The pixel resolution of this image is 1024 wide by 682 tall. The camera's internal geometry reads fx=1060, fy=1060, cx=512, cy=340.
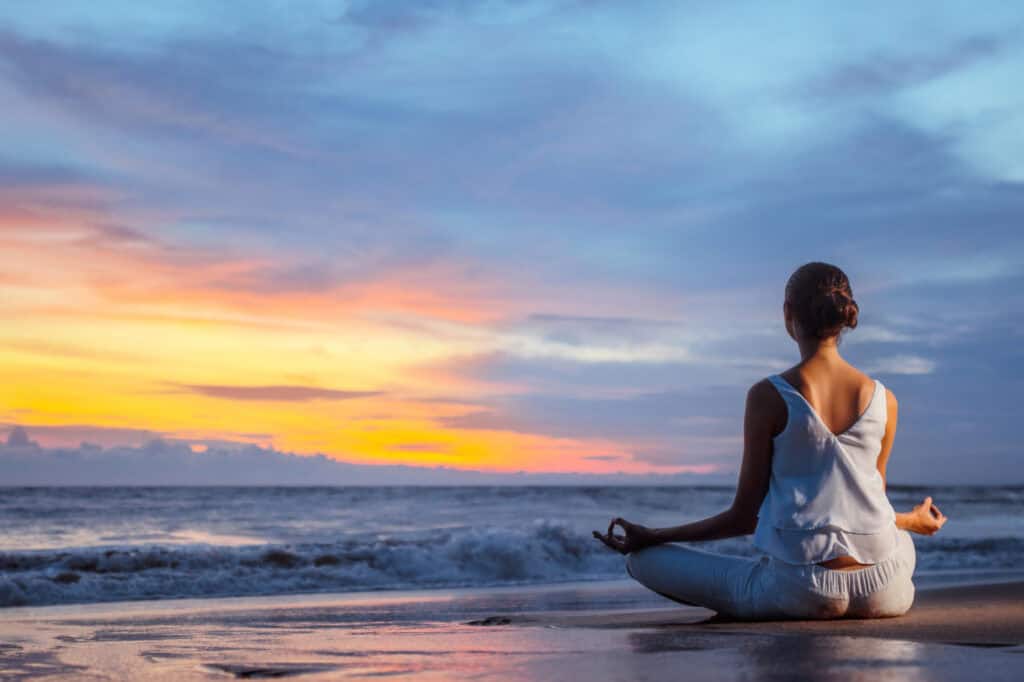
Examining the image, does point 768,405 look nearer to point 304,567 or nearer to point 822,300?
point 822,300

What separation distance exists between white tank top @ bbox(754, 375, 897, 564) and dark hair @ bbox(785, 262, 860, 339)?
0.81 feet

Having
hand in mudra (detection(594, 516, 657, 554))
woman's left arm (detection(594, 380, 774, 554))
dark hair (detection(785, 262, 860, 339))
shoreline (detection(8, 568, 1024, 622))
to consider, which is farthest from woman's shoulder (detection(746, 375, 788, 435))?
shoreline (detection(8, 568, 1024, 622))

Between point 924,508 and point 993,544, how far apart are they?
14.2 m

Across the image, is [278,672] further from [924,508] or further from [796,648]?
[924,508]

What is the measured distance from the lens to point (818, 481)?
3871 millimetres

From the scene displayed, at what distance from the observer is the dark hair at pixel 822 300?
3.88 meters

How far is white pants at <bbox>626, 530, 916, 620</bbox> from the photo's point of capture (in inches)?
155

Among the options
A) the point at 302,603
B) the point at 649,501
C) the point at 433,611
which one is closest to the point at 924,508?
the point at 433,611

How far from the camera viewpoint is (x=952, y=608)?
514 cm

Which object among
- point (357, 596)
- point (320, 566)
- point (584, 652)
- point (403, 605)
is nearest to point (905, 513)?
point (584, 652)

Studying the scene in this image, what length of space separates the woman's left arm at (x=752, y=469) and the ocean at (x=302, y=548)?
794 centimetres

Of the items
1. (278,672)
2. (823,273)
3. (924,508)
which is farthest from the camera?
(924,508)

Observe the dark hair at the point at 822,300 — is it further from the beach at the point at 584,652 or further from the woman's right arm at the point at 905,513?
the beach at the point at 584,652

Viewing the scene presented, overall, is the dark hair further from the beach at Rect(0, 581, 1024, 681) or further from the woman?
the beach at Rect(0, 581, 1024, 681)
